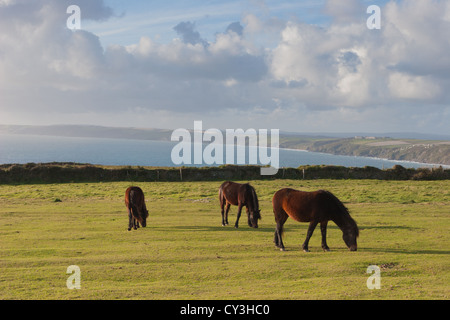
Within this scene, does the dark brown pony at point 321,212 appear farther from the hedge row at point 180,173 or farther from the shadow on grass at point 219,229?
the hedge row at point 180,173

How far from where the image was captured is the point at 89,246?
51.7 feet

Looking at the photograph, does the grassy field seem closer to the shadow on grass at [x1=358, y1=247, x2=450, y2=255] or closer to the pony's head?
the shadow on grass at [x1=358, y1=247, x2=450, y2=255]

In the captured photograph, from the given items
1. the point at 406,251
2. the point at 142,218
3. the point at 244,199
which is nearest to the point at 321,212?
the point at 406,251

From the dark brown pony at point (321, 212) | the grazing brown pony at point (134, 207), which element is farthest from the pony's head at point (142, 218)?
the dark brown pony at point (321, 212)

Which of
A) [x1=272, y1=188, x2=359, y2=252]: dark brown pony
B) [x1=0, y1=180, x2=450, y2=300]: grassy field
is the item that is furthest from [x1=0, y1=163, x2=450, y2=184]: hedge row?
[x1=272, y1=188, x2=359, y2=252]: dark brown pony

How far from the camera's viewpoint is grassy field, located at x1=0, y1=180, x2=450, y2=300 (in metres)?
10.1

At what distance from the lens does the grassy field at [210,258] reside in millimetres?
10055

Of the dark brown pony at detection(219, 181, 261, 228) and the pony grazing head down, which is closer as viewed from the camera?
the dark brown pony at detection(219, 181, 261, 228)

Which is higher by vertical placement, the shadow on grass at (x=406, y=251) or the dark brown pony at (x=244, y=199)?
the dark brown pony at (x=244, y=199)
